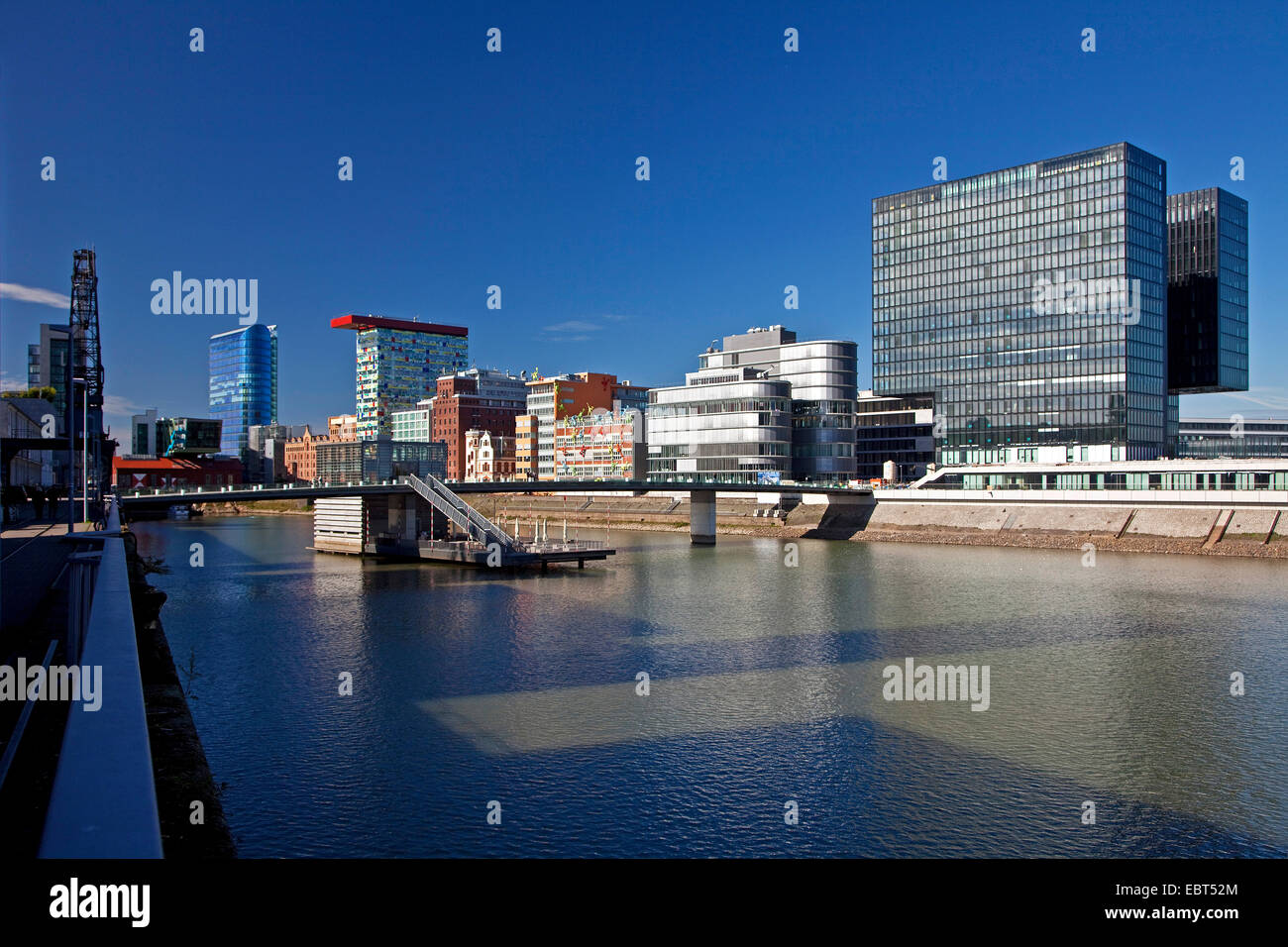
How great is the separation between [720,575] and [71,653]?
4364cm

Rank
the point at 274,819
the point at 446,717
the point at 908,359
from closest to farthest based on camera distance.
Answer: the point at 274,819
the point at 446,717
the point at 908,359

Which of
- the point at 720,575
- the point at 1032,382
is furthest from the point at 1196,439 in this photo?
the point at 720,575

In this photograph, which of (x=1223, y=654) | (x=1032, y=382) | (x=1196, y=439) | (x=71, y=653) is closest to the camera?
(x=71, y=653)

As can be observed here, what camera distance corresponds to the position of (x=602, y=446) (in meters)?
130

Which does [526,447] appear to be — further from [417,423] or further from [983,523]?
[983,523]

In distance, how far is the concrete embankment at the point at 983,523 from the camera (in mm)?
65938

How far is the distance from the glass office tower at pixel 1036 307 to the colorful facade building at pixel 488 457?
64439 mm

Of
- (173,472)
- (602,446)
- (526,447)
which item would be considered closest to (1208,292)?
(602,446)

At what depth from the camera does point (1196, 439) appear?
15838 centimetres

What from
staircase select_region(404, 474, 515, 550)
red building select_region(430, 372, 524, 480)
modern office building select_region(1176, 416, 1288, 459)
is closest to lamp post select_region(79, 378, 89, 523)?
staircase select_region(404, 474, 515, 550)

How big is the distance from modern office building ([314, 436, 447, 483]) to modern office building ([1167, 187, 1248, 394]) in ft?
344

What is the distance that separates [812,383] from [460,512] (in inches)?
2376

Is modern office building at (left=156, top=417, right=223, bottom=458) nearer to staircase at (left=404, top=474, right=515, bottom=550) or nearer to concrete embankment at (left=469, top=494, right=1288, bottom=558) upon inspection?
concrete embankment at (left=469, top=494, right=1288, bottom=558)
